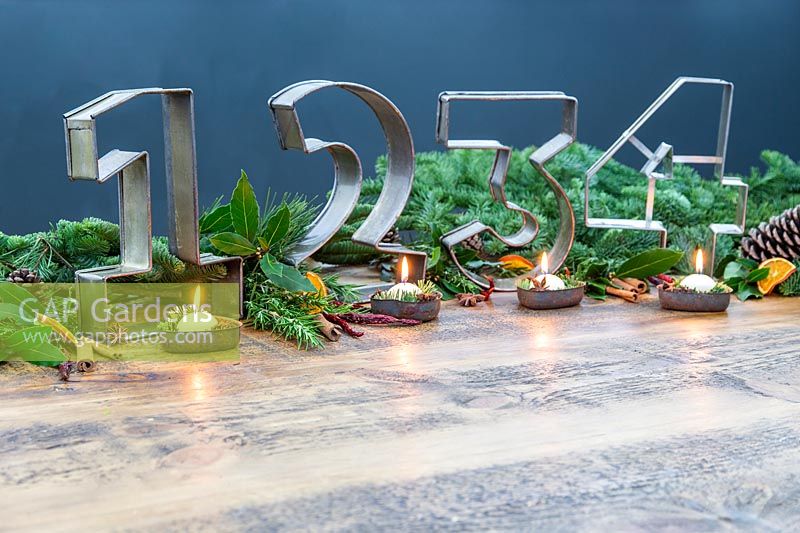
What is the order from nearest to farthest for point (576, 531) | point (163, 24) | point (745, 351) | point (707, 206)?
point (576, 531) < point (745, 351) < point (707, 206) < point (163, 24)

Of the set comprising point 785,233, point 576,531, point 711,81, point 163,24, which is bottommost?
point 576,531

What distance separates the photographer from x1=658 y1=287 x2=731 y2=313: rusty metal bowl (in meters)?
1.26

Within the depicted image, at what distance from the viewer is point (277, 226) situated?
1205mm

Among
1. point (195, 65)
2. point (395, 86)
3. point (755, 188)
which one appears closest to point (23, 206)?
point (195, 65)

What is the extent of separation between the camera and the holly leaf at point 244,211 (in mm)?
1175

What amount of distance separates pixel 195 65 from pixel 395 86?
1.38 feet

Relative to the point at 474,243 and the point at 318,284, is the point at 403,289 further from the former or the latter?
the point at 474,243

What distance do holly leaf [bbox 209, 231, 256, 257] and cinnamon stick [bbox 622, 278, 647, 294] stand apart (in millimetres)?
551

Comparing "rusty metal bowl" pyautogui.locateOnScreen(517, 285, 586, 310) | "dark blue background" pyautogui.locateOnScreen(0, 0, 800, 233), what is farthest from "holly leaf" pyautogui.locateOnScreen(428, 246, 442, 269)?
"dark blue background" pyautogui.locateOnScreen(0, 0, 800, 233)

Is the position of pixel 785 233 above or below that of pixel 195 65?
below

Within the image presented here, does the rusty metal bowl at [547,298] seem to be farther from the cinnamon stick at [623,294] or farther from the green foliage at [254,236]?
the green foliage at [254,236]

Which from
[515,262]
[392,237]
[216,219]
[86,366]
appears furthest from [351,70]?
[86,366]

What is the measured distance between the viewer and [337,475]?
2.34ft

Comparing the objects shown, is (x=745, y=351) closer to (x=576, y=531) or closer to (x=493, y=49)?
(x=576, y=531)
